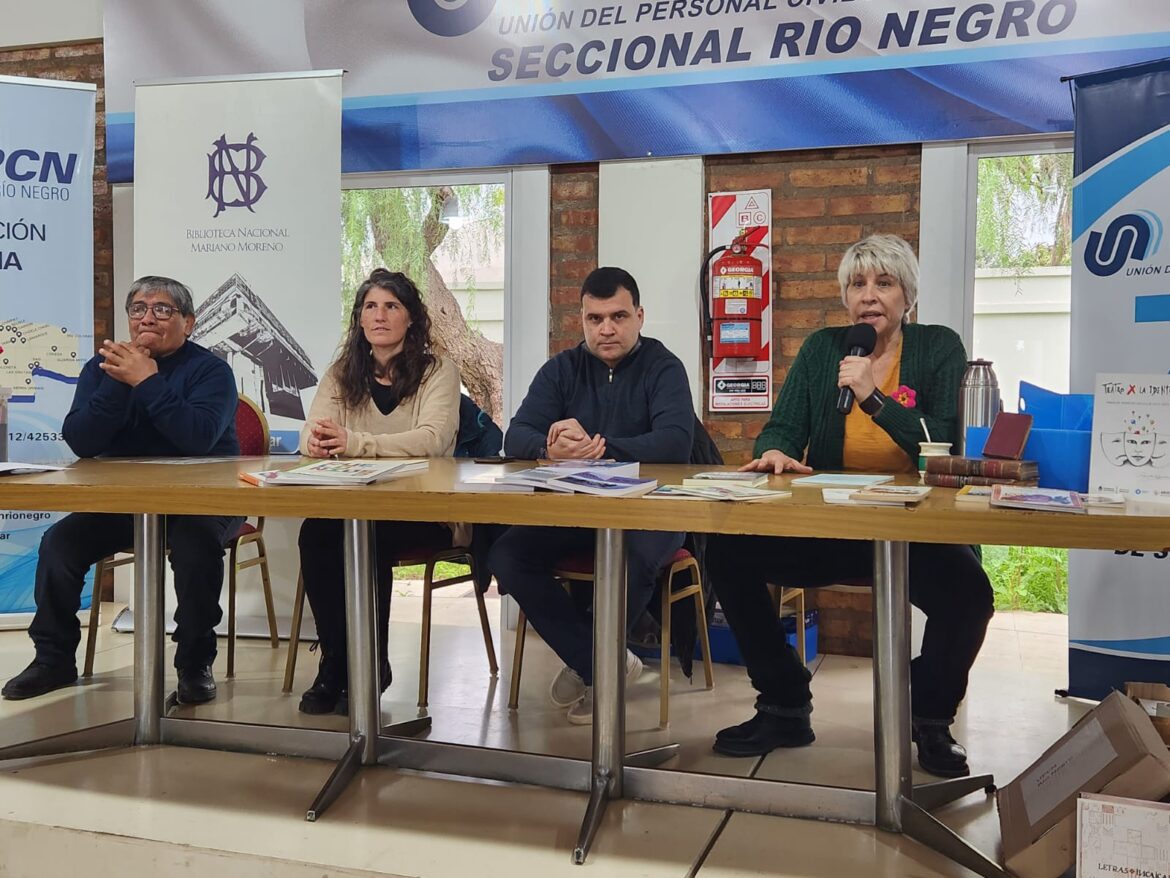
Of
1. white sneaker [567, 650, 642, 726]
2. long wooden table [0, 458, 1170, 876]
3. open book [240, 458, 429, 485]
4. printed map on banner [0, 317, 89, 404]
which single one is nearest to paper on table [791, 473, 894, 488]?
long wooden table [0, 458, 1170, 876]

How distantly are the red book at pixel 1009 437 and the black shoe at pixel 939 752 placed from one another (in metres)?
0.72

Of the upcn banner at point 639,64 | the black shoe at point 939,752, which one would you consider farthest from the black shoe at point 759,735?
the upcn banner at point 639,64

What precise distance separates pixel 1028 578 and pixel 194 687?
2830 mm

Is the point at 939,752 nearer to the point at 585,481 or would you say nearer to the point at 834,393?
the point at 834,393

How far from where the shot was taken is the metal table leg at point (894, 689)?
6.48 ft

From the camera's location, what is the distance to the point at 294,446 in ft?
13.1

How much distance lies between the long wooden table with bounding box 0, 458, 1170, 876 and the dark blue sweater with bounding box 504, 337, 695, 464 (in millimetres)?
279

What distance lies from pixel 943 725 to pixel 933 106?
83.0 inches

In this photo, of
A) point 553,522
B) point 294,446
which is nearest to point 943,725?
point 553,522

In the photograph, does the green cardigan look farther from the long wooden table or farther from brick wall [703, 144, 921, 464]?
brick wall [703, 144, 921, 464]

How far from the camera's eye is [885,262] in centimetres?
256

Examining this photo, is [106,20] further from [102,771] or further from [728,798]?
[728,798]

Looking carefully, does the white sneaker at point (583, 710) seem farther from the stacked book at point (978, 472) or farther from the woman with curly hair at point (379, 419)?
the stacked book at point (978, 472)

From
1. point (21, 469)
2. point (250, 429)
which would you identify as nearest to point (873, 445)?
point (21, 469)
